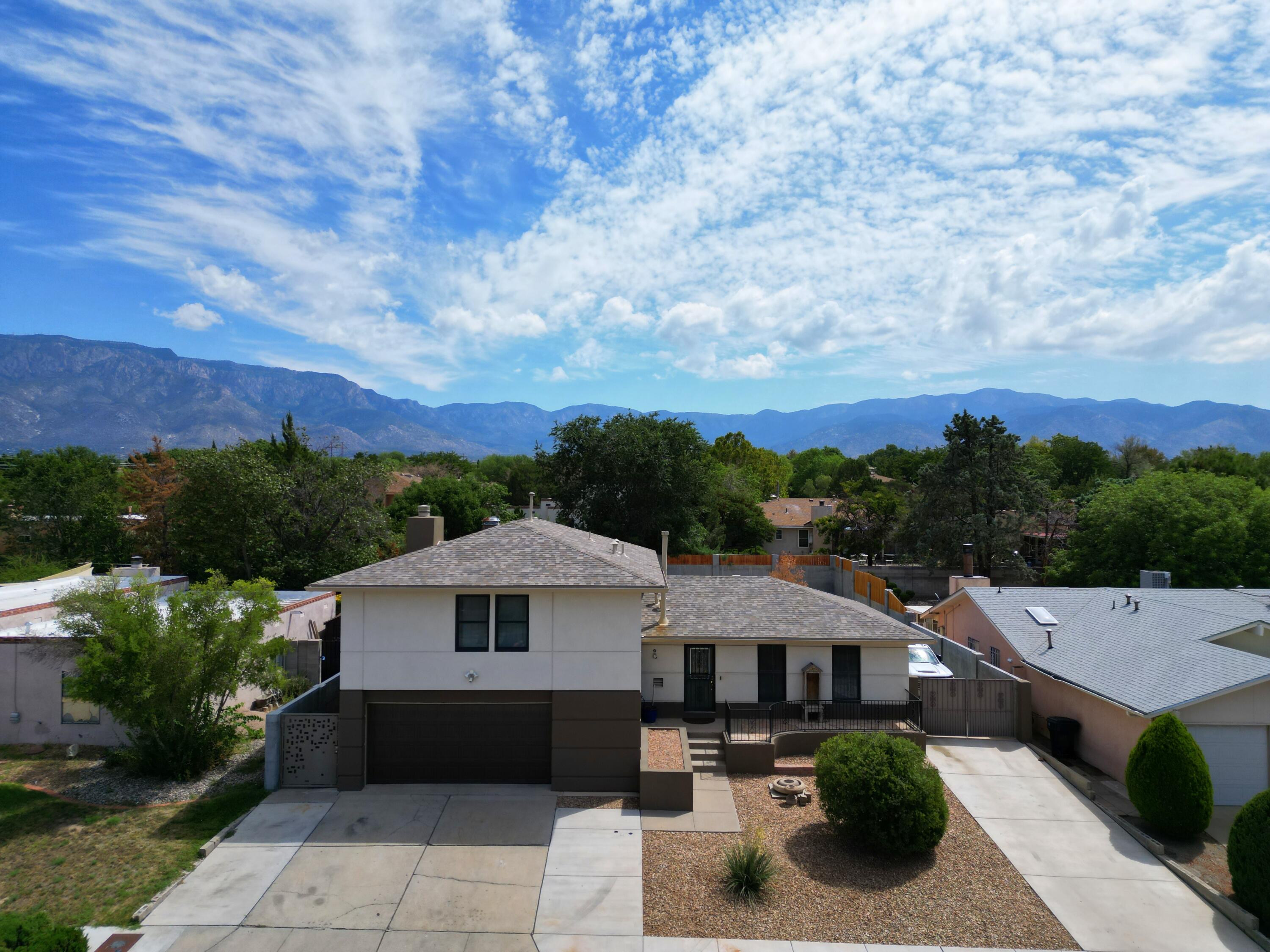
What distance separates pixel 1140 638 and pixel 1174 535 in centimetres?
1676

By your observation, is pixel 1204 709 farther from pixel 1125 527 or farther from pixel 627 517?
pixel 627 517

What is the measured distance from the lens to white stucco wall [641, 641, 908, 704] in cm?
1816

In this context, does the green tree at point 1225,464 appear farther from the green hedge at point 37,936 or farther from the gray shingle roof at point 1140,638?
the green hedge at point 37,936

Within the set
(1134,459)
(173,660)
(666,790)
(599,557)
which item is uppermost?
(1134,459)

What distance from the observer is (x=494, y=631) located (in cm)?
1495

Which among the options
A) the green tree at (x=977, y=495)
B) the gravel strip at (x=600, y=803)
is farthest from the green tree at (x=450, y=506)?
the gravel strip at (x=600, y=803)

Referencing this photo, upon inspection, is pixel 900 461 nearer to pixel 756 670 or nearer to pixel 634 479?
pixel 634 479

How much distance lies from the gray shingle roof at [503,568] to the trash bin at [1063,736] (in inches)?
397

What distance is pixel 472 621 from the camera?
15.0 meters

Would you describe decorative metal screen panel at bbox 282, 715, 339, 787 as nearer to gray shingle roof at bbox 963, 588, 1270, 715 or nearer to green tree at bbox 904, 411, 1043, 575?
gray shingle roof at bbox 963, 588, 1270, 715

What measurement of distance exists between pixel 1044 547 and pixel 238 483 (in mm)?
47669

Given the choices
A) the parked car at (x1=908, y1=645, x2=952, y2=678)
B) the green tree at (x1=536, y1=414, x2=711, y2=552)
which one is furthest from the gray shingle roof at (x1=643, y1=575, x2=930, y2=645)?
the green tree at (x1=536, y1=414, x2=711, y2=552)

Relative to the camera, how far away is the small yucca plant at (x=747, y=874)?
35.9ft

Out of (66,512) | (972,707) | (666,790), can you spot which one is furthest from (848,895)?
(66,512)
